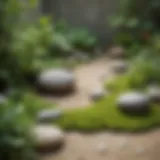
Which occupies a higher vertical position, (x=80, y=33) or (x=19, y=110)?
(x=80, y=33)

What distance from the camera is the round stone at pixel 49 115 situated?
15.5 ft

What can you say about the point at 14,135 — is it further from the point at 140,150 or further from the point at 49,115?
the point at 140,150

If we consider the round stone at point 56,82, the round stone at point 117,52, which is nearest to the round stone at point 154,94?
the round stone at point 56,82

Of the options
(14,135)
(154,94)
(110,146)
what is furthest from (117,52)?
(14,135)

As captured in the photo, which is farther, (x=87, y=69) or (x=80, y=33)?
(x=80, y=33)

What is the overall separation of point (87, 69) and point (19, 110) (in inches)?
115

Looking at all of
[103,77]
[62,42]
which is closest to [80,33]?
[62,42]

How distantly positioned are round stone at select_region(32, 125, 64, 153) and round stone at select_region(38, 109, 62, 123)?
248 millimetres

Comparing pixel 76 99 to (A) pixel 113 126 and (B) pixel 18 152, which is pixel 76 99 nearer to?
(A) pixel 113 126

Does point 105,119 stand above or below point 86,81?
below

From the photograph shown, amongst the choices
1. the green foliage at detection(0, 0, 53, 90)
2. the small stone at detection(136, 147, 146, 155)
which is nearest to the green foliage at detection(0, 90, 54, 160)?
the small stone at detection(136, 147, 146, 155)

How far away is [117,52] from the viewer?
7500 mm

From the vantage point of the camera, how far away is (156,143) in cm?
450

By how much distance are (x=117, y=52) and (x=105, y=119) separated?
2.76 metres
